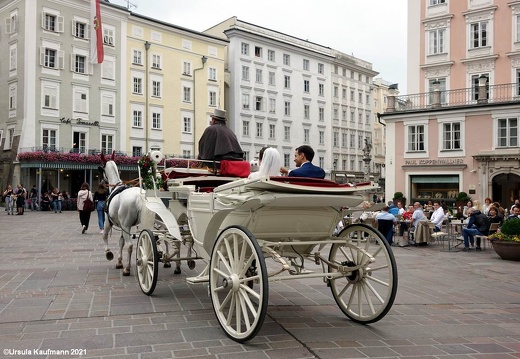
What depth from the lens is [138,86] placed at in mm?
42031

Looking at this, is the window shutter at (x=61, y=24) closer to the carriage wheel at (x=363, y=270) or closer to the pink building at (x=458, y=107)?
the pink building at (x=458, y=107)

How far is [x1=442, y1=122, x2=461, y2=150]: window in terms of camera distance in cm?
2897

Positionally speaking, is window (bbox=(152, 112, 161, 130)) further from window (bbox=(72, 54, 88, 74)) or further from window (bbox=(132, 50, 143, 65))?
window (bbox=(72, 54, 88, 74))

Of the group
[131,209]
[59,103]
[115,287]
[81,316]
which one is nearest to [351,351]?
[81,316]

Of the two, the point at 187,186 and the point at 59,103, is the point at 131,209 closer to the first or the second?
the point at 187,186

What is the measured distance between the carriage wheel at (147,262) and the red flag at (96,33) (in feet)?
109

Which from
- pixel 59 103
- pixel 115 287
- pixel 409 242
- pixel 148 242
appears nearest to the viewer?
pixel 148 242

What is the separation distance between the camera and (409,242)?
50.5 feet

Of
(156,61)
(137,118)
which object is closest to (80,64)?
(137,118)

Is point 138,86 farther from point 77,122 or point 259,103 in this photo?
point 259,103

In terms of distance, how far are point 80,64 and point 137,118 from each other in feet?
20.7

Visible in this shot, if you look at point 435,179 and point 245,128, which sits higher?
point 245,128

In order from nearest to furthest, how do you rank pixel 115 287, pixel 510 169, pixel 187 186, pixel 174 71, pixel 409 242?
pixel 187 186 → pixel 115 287 → pixel 409 242 → pixel 510 169 → pixel 174 71

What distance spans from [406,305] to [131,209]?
4574 mm
